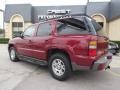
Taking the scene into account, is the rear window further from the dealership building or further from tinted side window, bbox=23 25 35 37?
the dealership building

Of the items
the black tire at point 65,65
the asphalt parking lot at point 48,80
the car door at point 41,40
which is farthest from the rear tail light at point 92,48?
the car door at point 41,40

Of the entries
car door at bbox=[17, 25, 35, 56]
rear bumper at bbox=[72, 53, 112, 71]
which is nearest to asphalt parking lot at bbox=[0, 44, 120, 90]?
rear bumper at bbox=[72, 53, 112, 71]

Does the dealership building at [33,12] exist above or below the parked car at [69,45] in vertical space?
above

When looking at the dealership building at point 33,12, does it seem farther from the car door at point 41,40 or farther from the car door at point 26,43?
the car door at point 41,40

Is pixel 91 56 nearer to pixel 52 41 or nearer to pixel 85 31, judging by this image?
pixel 85 31

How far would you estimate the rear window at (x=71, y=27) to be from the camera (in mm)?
5355

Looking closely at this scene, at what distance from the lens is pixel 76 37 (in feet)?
17.4

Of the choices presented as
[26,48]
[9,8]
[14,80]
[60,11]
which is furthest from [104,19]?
[14,80]

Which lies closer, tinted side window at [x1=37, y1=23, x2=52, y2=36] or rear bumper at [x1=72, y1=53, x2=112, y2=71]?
rear bumper at [x1=72, y1=53, x2=112, y2=71]

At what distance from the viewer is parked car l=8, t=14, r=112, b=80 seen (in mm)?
5129

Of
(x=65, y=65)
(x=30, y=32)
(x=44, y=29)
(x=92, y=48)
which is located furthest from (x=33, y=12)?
(x=92, y=48)

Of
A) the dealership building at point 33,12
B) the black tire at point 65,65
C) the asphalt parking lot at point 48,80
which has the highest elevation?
the dealership building at point 33,12

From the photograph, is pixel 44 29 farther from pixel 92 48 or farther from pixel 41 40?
pixel 92 48

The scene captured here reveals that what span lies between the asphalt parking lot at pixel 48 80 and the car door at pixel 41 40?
0.73 m
